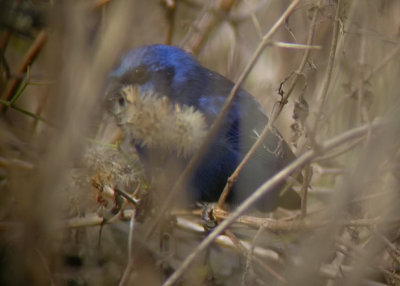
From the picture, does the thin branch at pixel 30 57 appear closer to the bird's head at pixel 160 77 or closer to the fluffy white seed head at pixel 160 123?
the bird's head at pixel 160 77

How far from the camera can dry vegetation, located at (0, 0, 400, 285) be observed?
156 cm

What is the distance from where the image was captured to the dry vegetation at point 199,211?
1558mm

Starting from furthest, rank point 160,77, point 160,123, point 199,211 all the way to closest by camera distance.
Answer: point 160,77 → point 199,211 → point 160,123

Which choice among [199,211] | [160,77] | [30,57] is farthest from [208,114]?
[30,57]

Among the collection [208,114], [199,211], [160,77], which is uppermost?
[160,77]

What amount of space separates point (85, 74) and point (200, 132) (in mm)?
454

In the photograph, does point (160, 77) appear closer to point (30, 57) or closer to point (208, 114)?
point (208, 114)

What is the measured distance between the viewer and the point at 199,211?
2986 millimetres

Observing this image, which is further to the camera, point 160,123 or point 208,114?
point 208,114

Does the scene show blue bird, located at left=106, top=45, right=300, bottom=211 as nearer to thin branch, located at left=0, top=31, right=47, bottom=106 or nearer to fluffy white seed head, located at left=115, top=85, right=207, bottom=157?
thin branch, located at left=0, top=31, right=47, bottom=106

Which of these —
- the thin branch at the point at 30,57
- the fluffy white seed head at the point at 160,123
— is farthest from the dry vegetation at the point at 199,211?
the fluffy white seed head at the point at 160,123

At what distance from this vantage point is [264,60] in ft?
13.5

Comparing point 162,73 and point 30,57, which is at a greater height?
point 162,73

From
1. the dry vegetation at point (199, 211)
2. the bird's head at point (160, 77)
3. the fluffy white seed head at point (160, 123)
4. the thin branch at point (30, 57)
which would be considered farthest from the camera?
the thin branch at point (30, 57)
